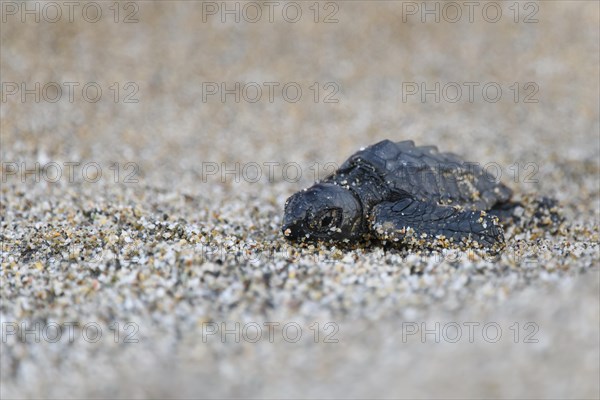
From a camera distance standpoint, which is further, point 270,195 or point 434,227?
point 270,195

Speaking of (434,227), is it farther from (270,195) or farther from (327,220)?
(270,195)

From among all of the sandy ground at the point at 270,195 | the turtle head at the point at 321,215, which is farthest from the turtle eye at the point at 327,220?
the sandy ground at the point at 270,195

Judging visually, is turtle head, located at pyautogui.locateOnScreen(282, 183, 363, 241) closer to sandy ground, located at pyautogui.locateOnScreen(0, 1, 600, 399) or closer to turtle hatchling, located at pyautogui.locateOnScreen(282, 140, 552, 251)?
turtle hatchling, located at pyautogui.locateOnScreen(282, 140, 552, 251)

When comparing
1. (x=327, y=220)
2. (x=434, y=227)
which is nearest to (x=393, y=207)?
(x=434, y=227)

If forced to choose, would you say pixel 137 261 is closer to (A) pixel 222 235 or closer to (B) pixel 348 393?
(A) pixel 222 235

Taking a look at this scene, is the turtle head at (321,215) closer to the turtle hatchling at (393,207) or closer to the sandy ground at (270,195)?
the turtle hatchling at (393,207)

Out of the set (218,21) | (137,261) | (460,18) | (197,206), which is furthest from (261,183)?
(460,18)

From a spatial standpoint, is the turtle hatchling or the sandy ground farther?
the turtle hatchling

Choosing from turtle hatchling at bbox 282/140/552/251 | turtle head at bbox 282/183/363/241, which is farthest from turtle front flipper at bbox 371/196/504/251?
turtle head at bbox 282/183/363/241

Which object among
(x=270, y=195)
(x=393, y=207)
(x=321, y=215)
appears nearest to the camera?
(x=321, y=215)
